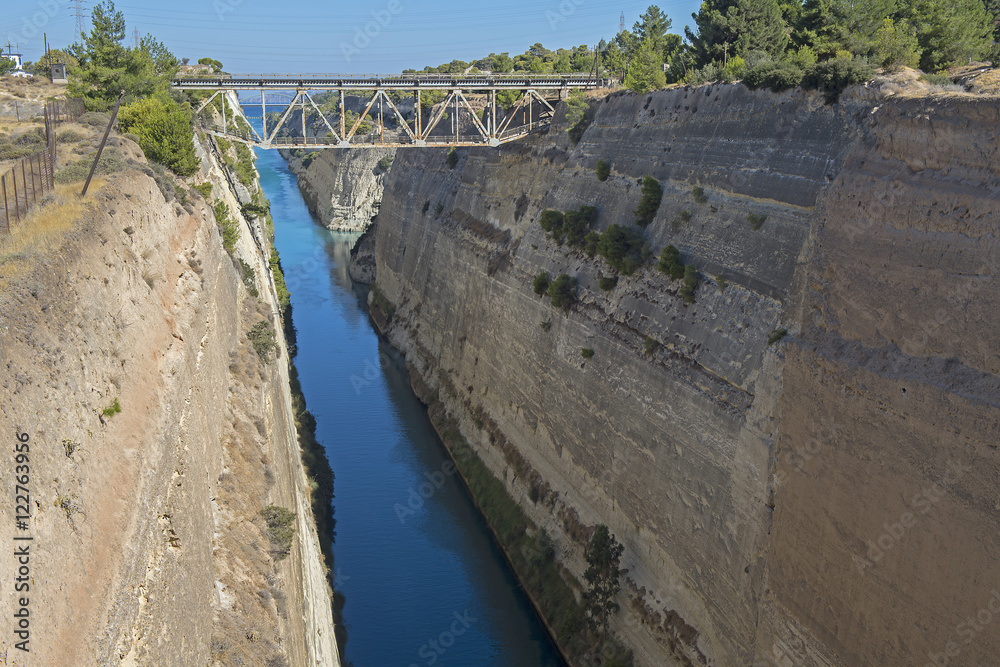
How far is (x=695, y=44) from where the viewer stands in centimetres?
2773

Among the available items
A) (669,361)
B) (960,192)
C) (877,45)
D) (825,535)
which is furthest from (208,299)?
(877,45)

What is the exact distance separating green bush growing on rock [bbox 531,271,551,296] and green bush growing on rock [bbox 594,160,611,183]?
3.28 metres

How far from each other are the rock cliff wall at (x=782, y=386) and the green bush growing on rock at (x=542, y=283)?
41cm

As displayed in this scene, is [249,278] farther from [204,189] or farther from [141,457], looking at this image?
[141,457]

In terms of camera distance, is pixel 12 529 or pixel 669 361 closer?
pixel 12 529

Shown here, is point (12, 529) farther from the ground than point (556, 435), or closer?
farther from the ground

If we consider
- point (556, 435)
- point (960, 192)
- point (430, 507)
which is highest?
point (960, 192)

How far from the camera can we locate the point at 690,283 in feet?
59.8

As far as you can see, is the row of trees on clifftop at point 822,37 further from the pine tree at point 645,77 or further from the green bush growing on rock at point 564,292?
the green bush growing on rock at point 564,292

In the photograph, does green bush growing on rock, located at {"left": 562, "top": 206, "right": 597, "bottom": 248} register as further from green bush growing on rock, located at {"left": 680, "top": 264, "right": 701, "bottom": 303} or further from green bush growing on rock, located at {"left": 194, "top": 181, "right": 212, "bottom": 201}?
green bush growing on rock, located at {"left": 194, "top": 181, "right": 212, "bottom": 201}

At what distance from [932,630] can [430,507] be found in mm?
16633

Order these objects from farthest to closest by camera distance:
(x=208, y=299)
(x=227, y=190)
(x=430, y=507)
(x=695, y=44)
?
(x=227, y=190), (x=695, y=44), (x=430, y=507), (x=208, y=299)

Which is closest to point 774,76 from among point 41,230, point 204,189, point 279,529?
point 279,529

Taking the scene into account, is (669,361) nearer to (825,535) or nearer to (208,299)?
(825,535)
